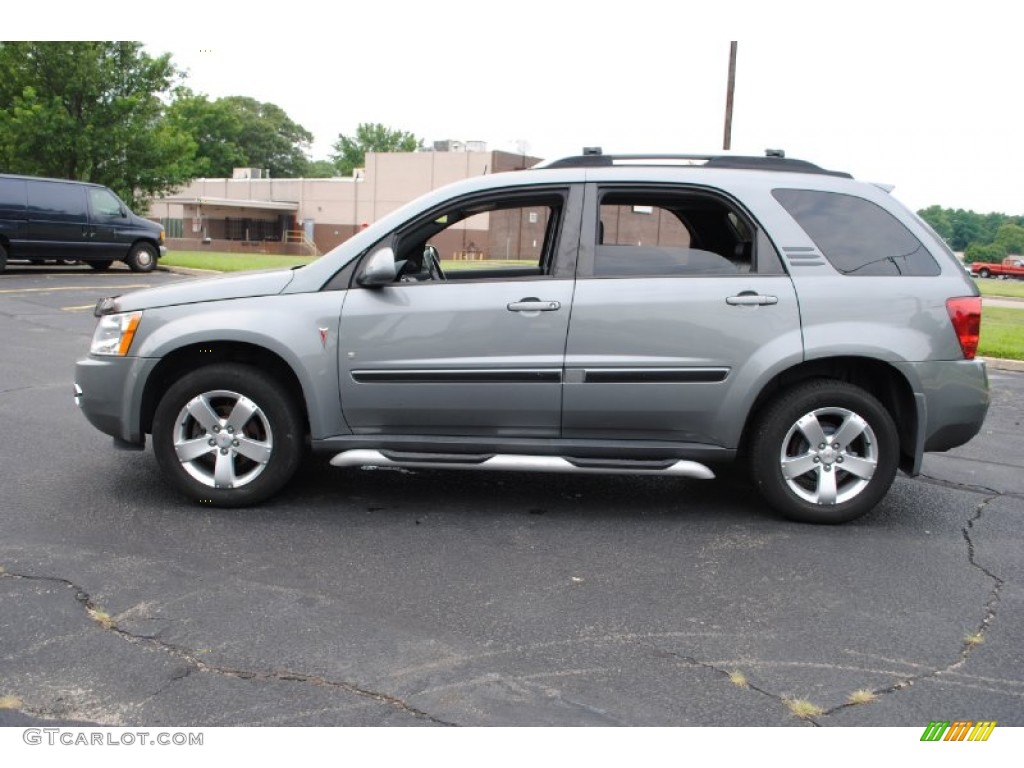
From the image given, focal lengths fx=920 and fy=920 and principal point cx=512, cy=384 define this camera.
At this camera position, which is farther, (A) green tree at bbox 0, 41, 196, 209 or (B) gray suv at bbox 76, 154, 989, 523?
(A) green tree at bbox 0, 41, 196, 209

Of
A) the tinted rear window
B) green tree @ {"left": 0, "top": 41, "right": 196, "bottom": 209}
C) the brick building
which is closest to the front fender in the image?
the tinted rear window

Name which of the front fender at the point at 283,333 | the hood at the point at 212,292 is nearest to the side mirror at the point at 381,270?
the front fender at the point at 283,333

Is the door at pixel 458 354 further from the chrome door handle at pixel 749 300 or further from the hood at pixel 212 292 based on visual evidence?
the chrome door handle at pixel 749 300

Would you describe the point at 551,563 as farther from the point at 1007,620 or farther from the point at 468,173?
the point at 468,173

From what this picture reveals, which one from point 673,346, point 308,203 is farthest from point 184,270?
point 308,203

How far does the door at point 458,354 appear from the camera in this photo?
4.79 m

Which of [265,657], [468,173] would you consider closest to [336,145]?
[468,173]

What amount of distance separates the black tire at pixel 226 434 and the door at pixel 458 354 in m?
0.38

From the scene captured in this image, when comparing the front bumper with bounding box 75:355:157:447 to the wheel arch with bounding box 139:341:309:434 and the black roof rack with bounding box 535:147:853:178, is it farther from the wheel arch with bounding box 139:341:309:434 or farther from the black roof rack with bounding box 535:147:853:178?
the black roof rack with bounding box 535:147:853:178

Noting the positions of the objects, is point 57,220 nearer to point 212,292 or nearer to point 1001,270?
point 212,292

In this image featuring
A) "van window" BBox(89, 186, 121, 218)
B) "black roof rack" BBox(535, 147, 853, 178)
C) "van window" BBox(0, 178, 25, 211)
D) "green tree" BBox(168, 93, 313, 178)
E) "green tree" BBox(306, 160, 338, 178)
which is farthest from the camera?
"green tree" BBox(306, 160, 338, 178)

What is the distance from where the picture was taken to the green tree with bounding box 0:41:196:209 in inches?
977

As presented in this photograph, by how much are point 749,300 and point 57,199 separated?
17978 millimetres
